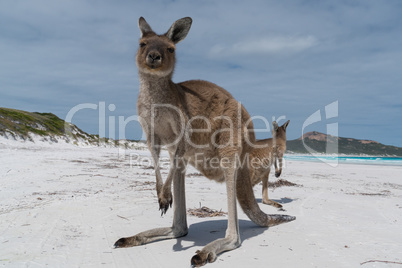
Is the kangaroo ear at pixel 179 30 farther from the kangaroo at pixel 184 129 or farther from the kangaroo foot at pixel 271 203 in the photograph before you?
the kangaroo foot at pixel 271 203

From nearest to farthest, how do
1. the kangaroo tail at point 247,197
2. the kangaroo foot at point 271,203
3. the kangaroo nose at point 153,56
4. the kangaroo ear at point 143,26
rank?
the kangaroo nose at point 153,56
the kangaroo ear at point 143,26
the kangaroo tail at point 247,197
the kangaroo foot at point 271,203

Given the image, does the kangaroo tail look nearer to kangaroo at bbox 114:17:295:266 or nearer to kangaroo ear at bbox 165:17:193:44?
kangaroo at bbox 114:17:295:266

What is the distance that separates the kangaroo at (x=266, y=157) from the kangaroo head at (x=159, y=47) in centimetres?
296

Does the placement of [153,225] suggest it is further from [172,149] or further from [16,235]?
[16,235]

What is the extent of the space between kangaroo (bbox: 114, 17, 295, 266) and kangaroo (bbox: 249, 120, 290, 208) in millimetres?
2302

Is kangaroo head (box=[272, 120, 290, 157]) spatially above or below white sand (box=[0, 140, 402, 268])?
above

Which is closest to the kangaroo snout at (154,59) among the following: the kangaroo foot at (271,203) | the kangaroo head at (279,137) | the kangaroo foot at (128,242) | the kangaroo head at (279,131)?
the kangaroo foot at (128,242)

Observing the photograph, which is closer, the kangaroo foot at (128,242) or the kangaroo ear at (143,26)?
the kangaroo foot at (128,242)

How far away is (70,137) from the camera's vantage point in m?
29.3

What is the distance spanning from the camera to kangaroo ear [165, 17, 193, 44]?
9.99 ft

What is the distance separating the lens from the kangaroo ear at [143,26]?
323cm

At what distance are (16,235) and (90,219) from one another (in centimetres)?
91

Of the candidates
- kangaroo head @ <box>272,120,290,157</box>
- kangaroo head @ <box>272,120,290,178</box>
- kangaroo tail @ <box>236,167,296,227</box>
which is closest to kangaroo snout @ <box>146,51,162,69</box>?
kangaroo tail @ <box>236,167,296,227</box>

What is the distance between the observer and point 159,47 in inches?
114
